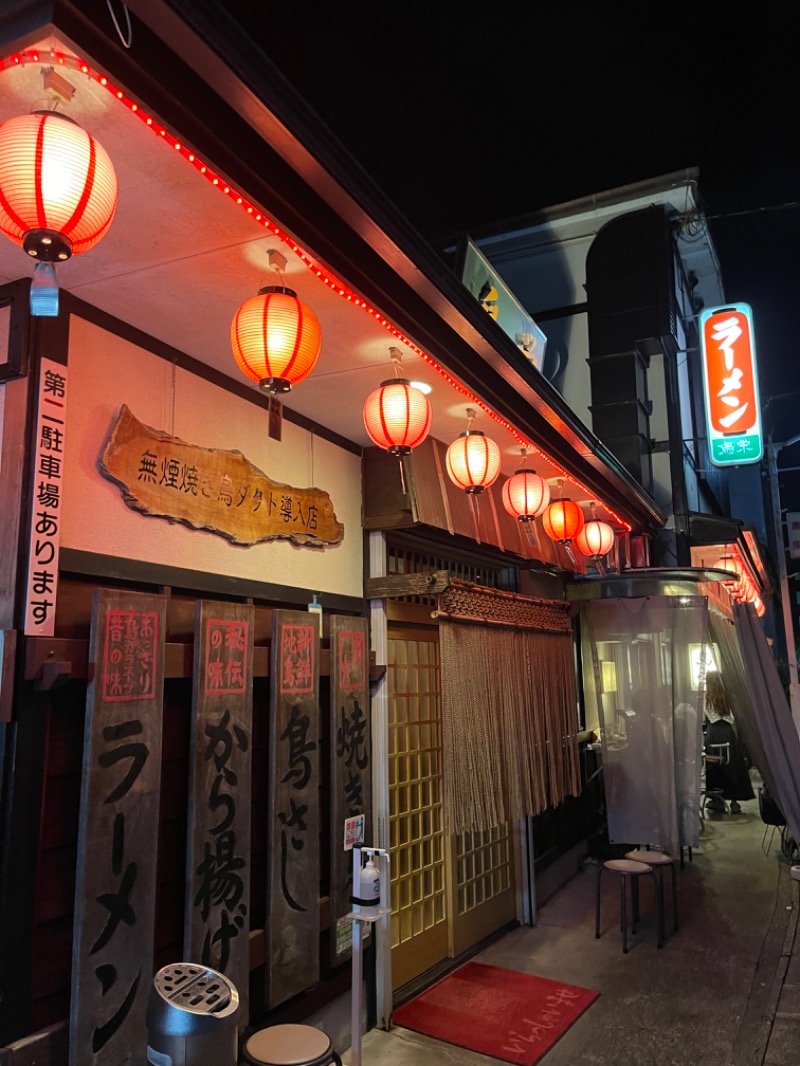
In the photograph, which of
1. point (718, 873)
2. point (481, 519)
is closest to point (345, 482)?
point (481, 519)

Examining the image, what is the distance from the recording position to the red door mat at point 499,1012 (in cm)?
656

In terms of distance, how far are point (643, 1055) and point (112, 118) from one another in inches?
306

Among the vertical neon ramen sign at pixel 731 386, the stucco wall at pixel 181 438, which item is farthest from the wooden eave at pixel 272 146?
the vertical neon ramen sign at pixel 731 386

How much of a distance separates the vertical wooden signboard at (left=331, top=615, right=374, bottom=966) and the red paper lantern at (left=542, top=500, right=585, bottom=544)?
160 inches

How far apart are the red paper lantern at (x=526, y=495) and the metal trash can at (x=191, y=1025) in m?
5.94

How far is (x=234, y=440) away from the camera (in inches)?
229

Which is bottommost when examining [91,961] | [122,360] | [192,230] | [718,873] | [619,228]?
[718,873]

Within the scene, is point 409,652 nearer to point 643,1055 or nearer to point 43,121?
point 643,1055

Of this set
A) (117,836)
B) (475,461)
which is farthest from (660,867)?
(117,836)

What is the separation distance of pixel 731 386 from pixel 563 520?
7.55 m

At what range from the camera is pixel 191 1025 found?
3.28 m

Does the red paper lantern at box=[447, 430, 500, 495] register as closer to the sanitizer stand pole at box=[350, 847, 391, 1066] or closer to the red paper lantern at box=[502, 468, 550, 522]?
the red paper lantern at box=[502, 468, 550, 522]

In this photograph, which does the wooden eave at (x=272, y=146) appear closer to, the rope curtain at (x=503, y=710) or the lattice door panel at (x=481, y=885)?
the rope curtain at (x=503, y=710)

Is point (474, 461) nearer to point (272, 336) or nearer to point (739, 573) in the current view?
point (272, 336)
